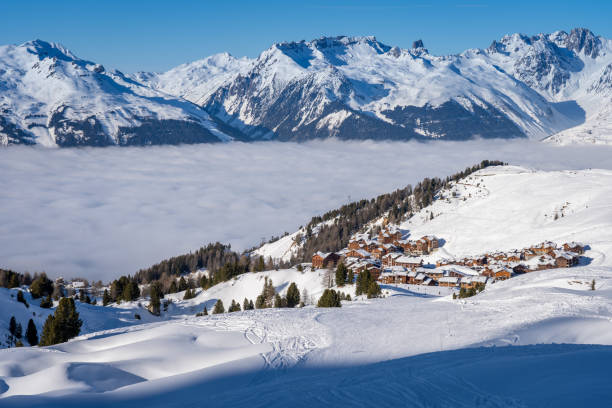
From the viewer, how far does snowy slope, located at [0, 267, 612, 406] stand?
62.3 feet

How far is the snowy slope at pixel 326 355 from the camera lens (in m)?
19.0

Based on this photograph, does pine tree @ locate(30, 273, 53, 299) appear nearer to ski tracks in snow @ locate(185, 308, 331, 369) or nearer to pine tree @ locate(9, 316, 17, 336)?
pine tree @ locate(9, 316, 17, 336)

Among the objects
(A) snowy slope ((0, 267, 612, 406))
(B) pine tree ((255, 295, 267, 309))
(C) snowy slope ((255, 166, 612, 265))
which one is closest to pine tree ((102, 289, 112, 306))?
(B) pine tree ((255, 295, 267, 309))

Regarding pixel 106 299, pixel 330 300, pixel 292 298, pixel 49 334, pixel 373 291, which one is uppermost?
pixel 330 300

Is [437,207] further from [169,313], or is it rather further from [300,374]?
[300,374]

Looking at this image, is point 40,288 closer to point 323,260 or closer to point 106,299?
point 106,299

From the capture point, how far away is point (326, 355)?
2719 cm

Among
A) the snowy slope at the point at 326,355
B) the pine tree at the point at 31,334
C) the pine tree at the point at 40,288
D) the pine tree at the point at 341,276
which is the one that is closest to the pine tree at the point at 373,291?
the pine tree at the point at 341,276

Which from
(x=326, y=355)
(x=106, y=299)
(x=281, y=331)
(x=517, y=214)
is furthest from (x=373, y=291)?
(x=517, y=214)

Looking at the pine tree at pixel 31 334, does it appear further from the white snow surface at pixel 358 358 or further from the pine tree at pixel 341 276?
the pine tree at pixel 341 276

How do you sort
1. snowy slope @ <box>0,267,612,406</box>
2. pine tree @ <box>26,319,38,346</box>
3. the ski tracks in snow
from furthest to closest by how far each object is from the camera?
pine tree @ <box>26,319,38,346</box>, the ski tracks in snow, snowy slope @ <box>0,267,612,406</box>

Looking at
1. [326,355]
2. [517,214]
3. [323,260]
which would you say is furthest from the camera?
[517,214]

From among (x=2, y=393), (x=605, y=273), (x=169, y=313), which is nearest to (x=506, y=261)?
(x=605, y=273)

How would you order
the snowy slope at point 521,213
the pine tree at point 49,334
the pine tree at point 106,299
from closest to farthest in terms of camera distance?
the pine tree at point 49,334
the pine tree at point 106,299
the snowy slope at point 521,213
